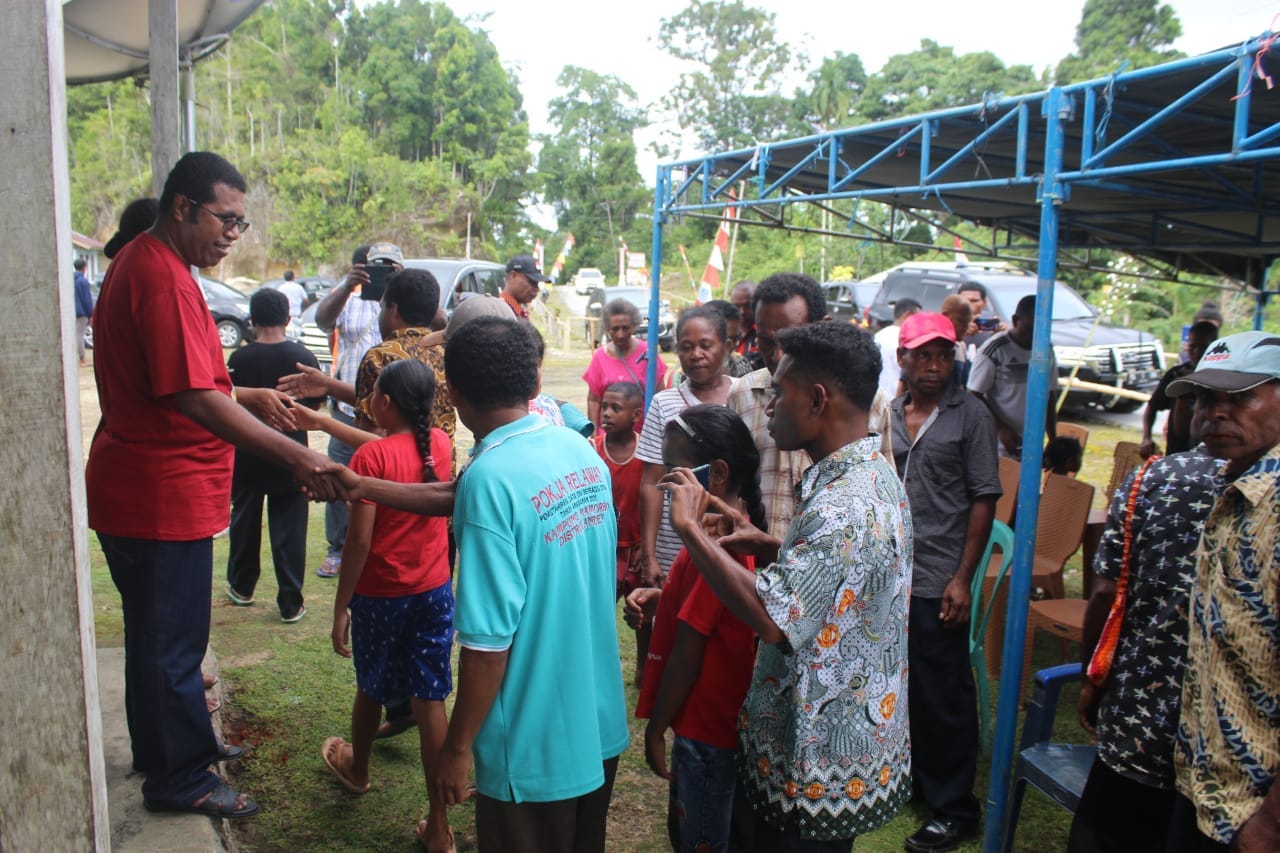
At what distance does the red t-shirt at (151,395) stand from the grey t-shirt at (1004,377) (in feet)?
18.0

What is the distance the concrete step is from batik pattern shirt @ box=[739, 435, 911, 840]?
180cm

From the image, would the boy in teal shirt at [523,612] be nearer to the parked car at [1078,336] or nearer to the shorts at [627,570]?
the shorts at [627,570]

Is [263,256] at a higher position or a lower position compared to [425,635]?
higher

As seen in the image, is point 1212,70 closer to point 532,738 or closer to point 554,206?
point 532,738

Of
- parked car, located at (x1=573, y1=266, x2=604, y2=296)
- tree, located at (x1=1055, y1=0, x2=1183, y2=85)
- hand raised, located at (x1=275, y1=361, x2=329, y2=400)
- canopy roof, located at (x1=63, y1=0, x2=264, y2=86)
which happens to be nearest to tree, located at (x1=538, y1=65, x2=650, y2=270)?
parked car, located at (x1=573, y1=266, x2=604, y2=296)

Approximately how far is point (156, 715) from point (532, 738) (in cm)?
153

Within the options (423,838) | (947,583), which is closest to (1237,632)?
(947,583)

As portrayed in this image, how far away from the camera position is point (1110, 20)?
44.4m

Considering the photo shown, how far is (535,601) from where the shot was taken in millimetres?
2125

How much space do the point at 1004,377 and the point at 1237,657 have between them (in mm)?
5046

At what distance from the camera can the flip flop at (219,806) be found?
9.80 feet

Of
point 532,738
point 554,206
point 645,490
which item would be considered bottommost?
point 532,738

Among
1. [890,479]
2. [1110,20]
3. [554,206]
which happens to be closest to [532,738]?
[890,479]

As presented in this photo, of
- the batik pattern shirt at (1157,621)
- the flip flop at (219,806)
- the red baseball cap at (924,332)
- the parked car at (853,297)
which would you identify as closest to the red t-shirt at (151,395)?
the flip flop at (219,806)
